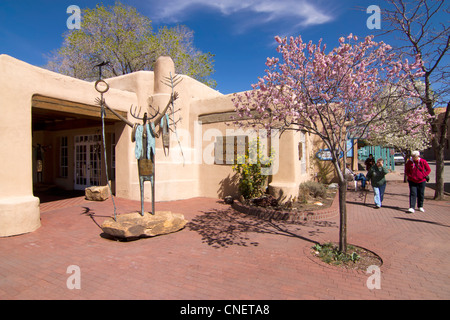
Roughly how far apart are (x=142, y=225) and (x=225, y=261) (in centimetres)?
212

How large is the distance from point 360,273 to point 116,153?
8.60 metres

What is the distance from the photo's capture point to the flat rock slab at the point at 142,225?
18.0 ft

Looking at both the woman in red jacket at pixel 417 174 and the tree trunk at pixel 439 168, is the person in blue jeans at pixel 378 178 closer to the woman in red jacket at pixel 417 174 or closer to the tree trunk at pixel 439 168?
the woman in red jacket at pixel 417 174

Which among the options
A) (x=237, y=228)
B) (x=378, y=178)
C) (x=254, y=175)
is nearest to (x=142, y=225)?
(x=237, y=228)

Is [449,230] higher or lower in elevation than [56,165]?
lower

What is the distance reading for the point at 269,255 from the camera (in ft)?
15.7

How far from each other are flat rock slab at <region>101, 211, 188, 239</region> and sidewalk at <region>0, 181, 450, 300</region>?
0.54ft

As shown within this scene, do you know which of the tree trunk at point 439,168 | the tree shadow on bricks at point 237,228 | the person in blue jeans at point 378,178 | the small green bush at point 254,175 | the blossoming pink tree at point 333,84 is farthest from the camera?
the tree trunk at point 439,168

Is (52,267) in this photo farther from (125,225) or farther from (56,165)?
(56,165)

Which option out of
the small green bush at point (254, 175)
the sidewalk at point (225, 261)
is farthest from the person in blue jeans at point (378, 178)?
the small green bush at point (254, 175)

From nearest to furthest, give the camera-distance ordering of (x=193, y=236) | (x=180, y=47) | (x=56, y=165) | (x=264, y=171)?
1. (x=193, y=236)
2. (x=264, y=171)
3. (x=56, y=165)
4. (x=180, y=47)

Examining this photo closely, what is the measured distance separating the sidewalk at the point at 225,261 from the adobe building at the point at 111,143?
5.24 feet

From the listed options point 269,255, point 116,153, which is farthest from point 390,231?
point 116,153

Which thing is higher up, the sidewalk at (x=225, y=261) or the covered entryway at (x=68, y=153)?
the covered entryway at (x=68, y=153)
